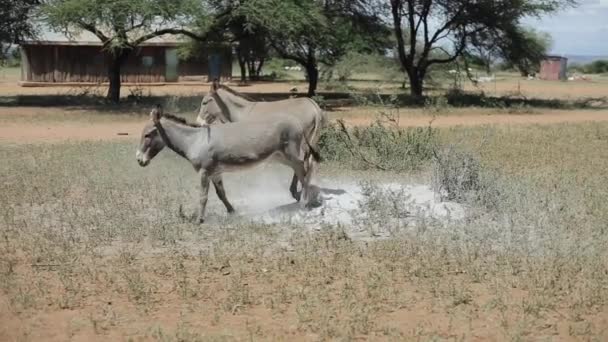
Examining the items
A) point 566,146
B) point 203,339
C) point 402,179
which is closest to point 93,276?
point 203,339

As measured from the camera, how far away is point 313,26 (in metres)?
25.5

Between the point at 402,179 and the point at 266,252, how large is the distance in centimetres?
411

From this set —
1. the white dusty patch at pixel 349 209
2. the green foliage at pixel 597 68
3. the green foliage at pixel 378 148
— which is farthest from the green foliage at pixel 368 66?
the white dusty patch at pixel 349 209

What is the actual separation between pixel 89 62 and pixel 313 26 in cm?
1947

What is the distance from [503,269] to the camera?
681cm

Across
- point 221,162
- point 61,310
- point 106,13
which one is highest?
point 106,13

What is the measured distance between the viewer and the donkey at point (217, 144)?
8.52 metres

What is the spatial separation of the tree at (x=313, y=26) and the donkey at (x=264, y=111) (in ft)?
46.9

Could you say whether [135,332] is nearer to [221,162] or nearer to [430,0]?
[221,162]

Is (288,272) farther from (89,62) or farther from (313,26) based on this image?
(89,62)

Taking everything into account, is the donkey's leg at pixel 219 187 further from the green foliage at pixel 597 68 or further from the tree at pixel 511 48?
the green foliage at pixel 597 68

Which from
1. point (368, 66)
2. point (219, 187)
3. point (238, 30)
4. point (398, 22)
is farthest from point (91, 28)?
point (368, 66)

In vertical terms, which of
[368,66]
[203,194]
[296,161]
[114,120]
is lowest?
[114,120]

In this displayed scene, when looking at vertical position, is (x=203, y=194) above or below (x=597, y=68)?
below
